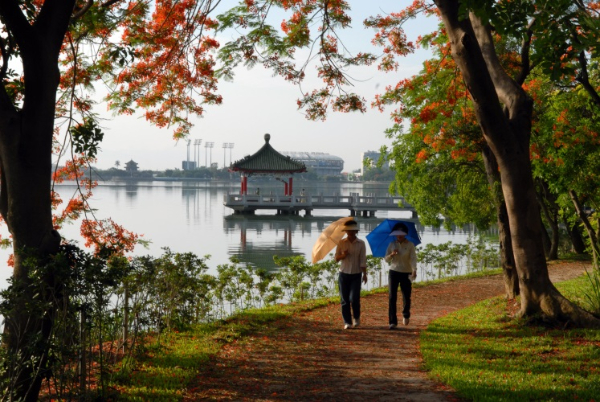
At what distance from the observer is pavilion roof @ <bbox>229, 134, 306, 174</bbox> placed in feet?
164

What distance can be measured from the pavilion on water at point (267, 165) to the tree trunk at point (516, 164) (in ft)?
137

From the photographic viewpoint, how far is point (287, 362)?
706 cm

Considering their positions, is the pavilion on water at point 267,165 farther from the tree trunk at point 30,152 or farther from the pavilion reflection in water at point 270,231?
the tree trunk at point 30,152

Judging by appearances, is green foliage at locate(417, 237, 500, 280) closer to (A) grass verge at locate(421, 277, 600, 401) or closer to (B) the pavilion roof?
(A) grass verge at locate(421, 277, 600, 401)

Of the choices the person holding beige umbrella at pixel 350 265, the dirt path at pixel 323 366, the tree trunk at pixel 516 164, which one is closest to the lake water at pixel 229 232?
the dirt path at pixel 323 366

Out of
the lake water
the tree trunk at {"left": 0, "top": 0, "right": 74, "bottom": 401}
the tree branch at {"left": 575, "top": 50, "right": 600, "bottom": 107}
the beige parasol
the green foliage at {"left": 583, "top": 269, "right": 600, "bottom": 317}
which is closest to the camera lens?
the tree trunk at {"left": 0, "top": 0, "right": 74, "bottom": 401}

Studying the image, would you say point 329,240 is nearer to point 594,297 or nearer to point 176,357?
point 176,357

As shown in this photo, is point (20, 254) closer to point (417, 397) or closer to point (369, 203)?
point (417, 397)

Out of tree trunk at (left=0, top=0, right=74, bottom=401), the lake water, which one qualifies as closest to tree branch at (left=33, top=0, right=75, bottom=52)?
tree trunk at (left=0, top=0, right=74, bottom=401)

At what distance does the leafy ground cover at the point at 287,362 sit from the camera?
583 centimetres

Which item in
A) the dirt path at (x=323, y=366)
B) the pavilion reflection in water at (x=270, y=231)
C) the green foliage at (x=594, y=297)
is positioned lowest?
the pavilion reflection in water at (x=270, y=231)

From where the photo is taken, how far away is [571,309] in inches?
322

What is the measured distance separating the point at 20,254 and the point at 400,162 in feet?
49.2

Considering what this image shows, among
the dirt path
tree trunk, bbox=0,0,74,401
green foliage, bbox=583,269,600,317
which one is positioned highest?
tree trunk, bbox=0,0,74,401
